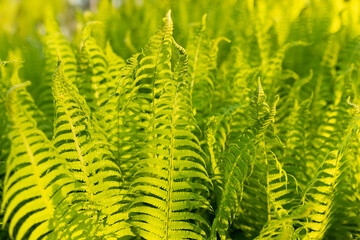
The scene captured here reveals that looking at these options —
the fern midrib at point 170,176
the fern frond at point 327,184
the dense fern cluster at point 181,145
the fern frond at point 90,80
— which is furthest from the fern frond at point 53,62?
the fern frond at point 327,184

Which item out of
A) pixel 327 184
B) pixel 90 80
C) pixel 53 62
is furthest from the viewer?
pixel 53 62

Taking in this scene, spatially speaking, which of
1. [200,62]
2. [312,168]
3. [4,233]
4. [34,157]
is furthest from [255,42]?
[4,233]

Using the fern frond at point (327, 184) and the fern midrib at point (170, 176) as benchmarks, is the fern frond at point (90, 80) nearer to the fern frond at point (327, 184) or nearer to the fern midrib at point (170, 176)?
the fern midrib at point (170, 176)

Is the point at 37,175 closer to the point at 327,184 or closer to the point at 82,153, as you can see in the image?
the point at 82,153

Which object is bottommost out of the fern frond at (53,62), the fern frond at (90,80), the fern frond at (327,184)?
the fern frond at (327,184)

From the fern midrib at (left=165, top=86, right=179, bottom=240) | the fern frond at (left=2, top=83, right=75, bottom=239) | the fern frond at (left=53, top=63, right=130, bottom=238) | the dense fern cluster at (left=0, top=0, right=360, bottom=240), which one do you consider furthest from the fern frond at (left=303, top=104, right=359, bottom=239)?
the fern frond at (left=2, top=83, right=75, bottom=239)

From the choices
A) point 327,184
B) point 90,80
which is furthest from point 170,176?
point 90,80

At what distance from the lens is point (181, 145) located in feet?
2.60

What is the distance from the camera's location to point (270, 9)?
7.07ft

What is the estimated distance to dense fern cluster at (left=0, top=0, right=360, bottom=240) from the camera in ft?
2.49

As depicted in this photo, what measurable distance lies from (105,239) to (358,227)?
0.76 meters

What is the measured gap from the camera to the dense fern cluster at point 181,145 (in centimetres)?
76

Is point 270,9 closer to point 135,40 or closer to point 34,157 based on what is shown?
point 135,40

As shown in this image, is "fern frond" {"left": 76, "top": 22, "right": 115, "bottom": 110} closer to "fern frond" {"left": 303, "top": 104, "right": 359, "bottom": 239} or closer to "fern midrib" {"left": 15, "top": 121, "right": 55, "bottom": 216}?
"fern midrib" {"left": 15, "top": 121, "right": 55, "bottom": 216}
